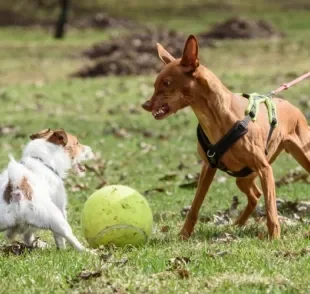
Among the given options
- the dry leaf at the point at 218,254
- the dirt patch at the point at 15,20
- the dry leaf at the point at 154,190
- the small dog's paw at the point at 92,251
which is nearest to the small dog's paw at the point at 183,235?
the small dog's paw at the point at 92,251

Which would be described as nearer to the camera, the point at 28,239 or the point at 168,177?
the point at 28,239

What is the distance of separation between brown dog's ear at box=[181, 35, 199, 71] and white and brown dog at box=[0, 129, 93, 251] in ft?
4.55

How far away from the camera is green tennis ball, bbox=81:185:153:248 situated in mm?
7039

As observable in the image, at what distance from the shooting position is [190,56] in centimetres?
700

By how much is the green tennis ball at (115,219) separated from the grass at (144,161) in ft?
0.45

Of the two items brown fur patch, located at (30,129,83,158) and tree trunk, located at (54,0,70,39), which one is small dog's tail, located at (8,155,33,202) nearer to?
brown fur patch, located at (30,129,83,158)

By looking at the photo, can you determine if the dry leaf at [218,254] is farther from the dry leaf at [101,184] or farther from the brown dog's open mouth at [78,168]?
the dry leaf at [101,184]

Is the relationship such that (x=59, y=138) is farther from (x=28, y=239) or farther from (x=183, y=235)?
(x=183, y=235)

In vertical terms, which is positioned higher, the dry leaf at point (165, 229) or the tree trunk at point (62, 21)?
the dry leaf at point (165, 229)

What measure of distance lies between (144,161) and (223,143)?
617cm

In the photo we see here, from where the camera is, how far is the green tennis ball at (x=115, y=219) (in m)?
7.04

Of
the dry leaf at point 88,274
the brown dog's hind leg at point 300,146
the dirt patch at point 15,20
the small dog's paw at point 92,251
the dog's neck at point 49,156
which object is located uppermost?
the brown dog's hind leg at point 300,146

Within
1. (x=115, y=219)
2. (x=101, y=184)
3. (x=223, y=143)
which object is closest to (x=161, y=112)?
(x=223, y=143)

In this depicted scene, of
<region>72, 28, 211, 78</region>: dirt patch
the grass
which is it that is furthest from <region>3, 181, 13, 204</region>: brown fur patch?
<region>72, 28, 211, 78</region>: dirt patch
